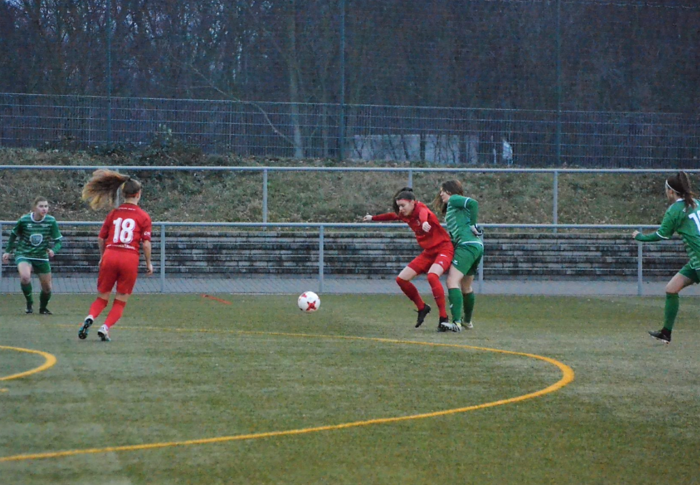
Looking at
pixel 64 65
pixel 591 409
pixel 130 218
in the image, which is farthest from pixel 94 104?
pixel 591 409

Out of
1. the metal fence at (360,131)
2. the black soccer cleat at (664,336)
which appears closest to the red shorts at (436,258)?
the black soccer cleat at (664,336)

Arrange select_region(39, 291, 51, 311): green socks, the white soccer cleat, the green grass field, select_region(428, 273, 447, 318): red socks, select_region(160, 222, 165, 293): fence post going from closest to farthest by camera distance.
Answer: the green grass field → the white soccer cleat → select_region(428, 273, 447, 318): red socks → select_region(39, 291, 51, 311): green socks → select_region(160, 222, 165, 293): fence post

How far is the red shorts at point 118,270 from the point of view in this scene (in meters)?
10.0

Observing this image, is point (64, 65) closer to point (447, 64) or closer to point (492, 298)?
point (447, 64)

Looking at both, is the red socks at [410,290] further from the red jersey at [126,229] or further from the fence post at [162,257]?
the fence post at [162,257]

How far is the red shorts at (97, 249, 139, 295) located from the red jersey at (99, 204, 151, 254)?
7 centimetres

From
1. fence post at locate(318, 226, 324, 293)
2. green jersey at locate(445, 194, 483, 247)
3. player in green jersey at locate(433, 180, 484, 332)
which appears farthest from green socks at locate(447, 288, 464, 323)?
fence post at locate(318, 226, 324, 293)

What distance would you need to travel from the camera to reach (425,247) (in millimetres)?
11766

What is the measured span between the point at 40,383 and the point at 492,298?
34.9 feet

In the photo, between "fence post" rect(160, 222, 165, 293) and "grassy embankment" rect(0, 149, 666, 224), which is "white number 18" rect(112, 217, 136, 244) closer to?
"fence post" rect(160, 222, 165, 293)

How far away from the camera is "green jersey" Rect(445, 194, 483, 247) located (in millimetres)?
11570

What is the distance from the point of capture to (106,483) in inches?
187

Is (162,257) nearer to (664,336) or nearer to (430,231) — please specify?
(430,231)

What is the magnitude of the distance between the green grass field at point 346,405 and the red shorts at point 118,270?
0.54 meters
